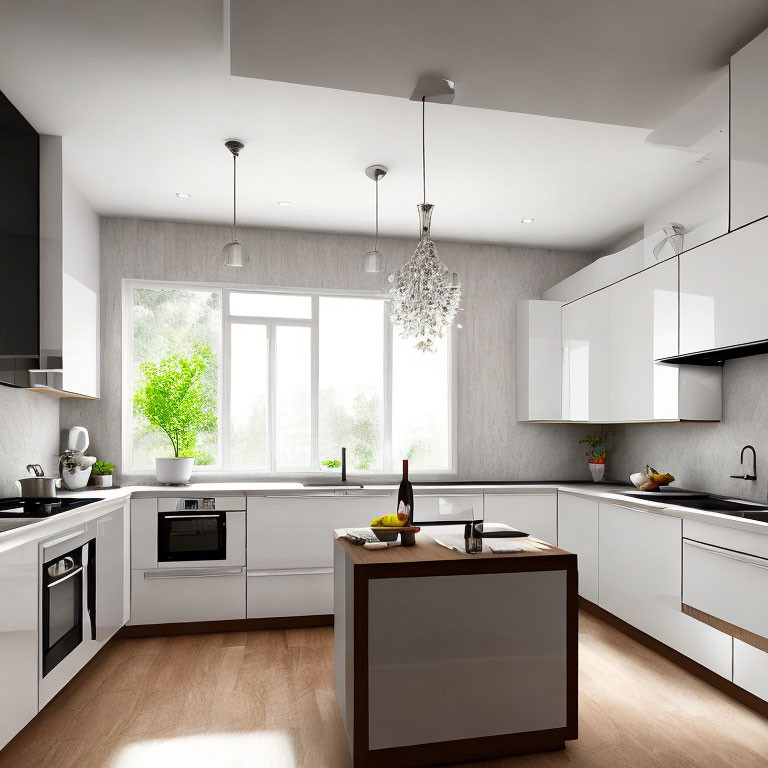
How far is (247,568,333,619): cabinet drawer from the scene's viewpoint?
159 inches

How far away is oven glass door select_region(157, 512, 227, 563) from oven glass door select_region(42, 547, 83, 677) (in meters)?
0.83

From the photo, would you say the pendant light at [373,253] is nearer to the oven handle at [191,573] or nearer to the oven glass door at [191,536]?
the oven glass door at [191,536]

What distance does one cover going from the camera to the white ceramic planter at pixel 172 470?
423 cm

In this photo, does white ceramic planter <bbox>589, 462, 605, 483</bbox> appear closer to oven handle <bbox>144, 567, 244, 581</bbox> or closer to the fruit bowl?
the fruit bowl

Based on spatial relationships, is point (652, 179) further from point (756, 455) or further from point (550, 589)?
point (550, 589)

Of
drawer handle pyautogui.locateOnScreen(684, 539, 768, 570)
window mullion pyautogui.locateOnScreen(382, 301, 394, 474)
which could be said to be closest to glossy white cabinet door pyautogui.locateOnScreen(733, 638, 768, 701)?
drawer handle pyautogui.locateOnScreen(684, 539, 768, 570)

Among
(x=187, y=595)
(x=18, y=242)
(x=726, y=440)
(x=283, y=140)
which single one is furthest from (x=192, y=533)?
(x=726, y=440)

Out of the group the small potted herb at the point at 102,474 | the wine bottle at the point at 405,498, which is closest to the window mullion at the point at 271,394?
the small potted herb at the point at 102,474

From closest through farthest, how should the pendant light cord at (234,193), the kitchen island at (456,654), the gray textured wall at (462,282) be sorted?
the kitchen island at (456,654)
the pendant light cord at (234,193)
the gray textured wall at (462,282)

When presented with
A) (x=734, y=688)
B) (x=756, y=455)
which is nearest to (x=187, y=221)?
(x=756, y=455)

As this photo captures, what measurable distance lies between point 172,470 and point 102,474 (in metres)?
0.48

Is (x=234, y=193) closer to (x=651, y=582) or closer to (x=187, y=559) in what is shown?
(x=187, y=559)

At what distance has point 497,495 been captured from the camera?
14.6ft

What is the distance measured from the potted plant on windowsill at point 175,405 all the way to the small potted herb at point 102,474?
32 centimetres
